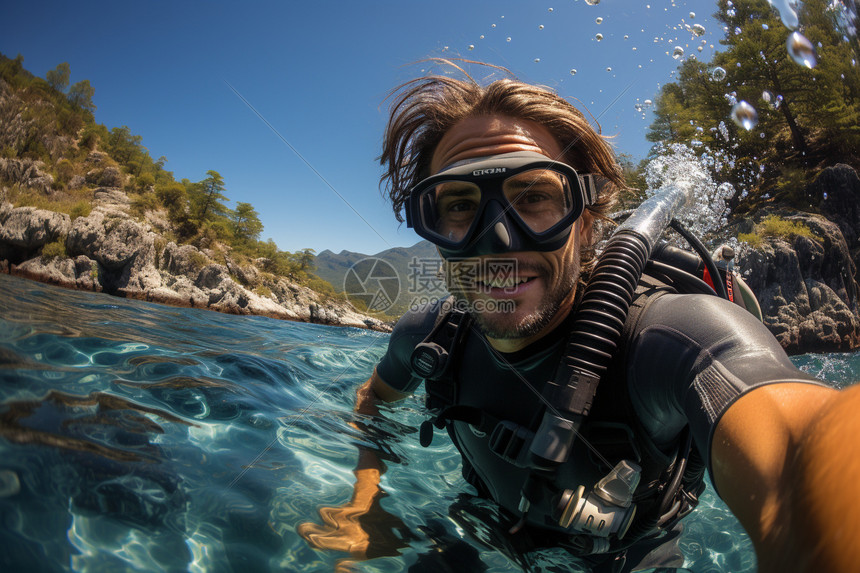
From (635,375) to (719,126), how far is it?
90.1 feet

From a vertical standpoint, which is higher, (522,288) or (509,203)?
(509,203)

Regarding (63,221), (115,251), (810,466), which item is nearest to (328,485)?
(810,466)

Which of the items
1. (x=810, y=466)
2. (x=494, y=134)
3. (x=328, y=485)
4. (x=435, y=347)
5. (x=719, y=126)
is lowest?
(x=328, y=485)

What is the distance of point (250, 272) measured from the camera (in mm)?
39406

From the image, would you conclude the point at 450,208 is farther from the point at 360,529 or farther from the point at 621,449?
the point at 360,529

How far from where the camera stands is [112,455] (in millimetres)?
1369

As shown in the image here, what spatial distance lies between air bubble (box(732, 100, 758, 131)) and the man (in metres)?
25.4

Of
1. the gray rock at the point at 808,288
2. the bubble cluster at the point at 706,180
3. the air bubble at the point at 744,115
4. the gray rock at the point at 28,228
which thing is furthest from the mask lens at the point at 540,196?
the gray rock at the point at 28,228

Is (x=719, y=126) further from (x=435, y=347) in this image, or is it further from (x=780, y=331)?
(x=435, y=347)

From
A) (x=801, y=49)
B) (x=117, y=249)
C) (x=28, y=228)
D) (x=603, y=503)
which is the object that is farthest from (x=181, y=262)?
(x=801, y=49)

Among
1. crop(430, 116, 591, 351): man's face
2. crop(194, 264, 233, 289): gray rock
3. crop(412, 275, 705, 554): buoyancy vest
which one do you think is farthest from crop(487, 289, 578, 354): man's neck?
crop(194, 264, 233, 289): gray rock

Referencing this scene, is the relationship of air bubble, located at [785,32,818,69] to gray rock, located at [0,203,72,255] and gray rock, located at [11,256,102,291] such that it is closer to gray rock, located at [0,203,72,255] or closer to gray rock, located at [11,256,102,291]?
gray rock, located at [11,256,102,291]

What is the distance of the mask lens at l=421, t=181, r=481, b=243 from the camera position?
183cm

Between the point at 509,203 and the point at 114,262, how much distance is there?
31328 mm
